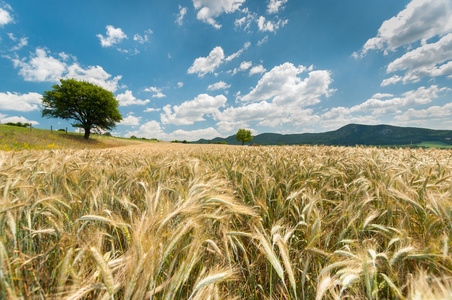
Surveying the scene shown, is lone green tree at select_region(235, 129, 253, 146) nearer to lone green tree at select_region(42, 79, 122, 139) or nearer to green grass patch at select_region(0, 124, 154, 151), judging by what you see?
lone green tree at select_region(42, 79, 122, 139)

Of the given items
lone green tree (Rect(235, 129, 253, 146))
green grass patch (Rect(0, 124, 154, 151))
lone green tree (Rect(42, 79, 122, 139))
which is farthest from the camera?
lone green tree (Rect(235, 129, 253, 146))

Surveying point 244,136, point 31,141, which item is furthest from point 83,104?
point 244,136

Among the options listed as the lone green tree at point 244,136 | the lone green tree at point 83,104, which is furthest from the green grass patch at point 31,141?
the lone green tree at point 244,136

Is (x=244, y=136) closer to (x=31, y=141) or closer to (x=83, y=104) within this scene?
(x=83, y=104)

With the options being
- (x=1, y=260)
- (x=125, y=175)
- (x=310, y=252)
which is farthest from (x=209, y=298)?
(x=125, y=175)

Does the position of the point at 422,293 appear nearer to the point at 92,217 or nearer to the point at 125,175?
the point at 92,217

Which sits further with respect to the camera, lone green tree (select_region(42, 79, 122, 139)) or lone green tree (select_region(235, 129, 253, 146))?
lone green tree (select_region(235, 129, 253, 146))

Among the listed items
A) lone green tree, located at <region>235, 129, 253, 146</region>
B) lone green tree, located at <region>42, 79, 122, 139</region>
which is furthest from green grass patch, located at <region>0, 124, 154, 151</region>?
lone green tree, located at <region>235, 129, 253, 146</region>

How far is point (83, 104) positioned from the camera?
35594 millimetres

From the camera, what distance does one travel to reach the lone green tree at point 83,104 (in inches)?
1348

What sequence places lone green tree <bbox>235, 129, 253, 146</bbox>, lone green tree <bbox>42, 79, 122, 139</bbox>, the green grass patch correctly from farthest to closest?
lone green tree <bbox>235, 129, 253, 146</bbox> < lone green tree <bbox>42, 79, 122, 139</bbox> < the green grass patch

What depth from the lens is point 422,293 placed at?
1.80ft

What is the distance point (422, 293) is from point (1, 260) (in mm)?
1530

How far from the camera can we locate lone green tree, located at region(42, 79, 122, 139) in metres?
34.2
